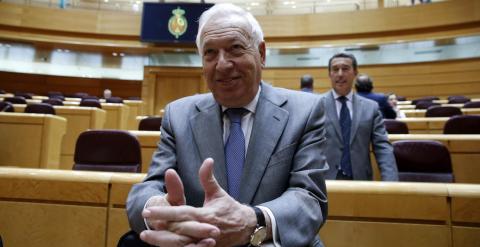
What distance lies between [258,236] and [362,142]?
1.37 m

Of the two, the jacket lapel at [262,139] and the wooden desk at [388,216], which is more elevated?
the jacket lapel at [262,139]

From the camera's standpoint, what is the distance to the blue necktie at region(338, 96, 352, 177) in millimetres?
2072

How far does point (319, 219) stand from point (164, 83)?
9.98m

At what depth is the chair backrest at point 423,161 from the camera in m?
2.12

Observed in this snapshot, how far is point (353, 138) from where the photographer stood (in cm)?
210

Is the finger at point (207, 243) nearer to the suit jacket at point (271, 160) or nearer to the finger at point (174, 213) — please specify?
the finger at point (174, 213)

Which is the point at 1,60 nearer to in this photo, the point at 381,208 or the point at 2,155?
the point at 2,155

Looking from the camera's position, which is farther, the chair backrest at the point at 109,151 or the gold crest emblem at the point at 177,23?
the gold crest emblem at the point at 177,23

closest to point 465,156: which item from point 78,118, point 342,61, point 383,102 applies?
point 383,102

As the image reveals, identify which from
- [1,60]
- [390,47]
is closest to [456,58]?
[390,47]

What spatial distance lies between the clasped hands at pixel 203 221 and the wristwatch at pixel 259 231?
0.02 m

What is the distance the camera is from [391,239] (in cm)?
136

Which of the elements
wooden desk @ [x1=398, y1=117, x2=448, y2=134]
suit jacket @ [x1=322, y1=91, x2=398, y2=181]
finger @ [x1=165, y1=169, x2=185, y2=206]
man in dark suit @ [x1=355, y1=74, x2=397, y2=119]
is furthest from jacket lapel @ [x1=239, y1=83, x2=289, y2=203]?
wooden desk @ [x1=398, y1=117, x2=448, y2=134]

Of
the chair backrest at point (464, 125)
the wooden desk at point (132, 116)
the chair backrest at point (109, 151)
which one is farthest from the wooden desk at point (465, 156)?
the wooden desk at point (132, 116)
